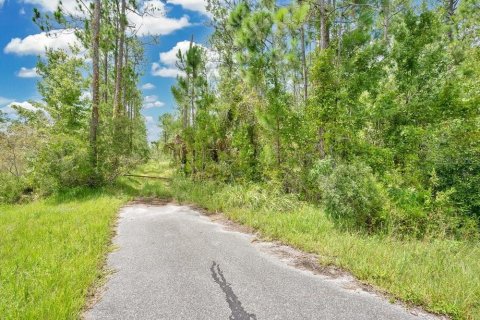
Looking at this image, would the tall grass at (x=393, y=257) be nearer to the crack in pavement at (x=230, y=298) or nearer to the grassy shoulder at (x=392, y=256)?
the grassy shoulder at (x=392, y=256)

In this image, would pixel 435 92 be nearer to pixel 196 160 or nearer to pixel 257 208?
pixel 257 208

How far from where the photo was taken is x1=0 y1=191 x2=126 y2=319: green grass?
3.24 m

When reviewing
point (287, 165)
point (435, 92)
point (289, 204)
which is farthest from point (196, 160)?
point (435, 92)

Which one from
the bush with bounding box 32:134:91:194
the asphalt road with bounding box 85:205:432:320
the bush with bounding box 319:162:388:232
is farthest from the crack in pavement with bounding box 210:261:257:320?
the bush with bounding box 32:134:91:194

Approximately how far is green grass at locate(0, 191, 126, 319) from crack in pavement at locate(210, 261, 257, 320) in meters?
1.64

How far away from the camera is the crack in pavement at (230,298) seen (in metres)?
3.17

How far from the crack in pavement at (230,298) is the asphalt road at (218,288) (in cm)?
1

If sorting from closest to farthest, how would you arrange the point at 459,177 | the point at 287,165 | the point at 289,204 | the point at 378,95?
1. the point at 459,177
2. the point at 289,204
3. the point at 378,95
4. the point at 287,165

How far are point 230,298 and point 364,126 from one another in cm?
702

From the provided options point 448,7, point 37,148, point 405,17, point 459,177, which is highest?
point 448,7

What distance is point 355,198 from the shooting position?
5703 millimetres

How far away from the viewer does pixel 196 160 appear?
14.3m

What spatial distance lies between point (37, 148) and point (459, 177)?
44.0ft

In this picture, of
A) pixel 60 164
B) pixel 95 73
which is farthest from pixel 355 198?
pixel 95 73
